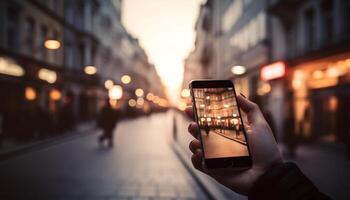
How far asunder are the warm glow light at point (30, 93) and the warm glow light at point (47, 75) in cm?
122

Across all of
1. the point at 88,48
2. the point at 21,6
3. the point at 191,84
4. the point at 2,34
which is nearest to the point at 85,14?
the point at 88,48

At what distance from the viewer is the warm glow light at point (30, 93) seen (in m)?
24.8

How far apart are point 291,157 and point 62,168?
7.37 meters

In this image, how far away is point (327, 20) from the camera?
1764 cm

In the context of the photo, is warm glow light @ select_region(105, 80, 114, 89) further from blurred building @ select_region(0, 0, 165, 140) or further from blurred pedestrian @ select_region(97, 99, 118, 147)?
blurred pedestrian @ select_region(97, 99, 118, 147)

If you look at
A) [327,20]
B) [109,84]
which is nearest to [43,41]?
[327,20]

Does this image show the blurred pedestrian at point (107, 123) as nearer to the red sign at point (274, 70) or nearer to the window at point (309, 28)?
the red sign at point (274, 70)

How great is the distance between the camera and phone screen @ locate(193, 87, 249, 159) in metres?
2.50

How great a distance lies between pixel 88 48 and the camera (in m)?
40.8

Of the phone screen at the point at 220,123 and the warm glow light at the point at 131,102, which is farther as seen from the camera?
the warm glow light at the point at 131,102

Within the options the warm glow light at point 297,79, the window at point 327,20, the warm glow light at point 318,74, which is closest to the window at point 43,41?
the warm glow light at point 297,79

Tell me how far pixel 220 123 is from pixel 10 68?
21390 millimetres

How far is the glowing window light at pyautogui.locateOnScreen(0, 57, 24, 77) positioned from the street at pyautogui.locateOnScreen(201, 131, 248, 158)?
66.8 ft

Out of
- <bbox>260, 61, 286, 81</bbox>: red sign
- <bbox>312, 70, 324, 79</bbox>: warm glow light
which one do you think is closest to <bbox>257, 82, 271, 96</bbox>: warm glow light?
<bbox>260, 61, 286, 81</bbox>: red sign
